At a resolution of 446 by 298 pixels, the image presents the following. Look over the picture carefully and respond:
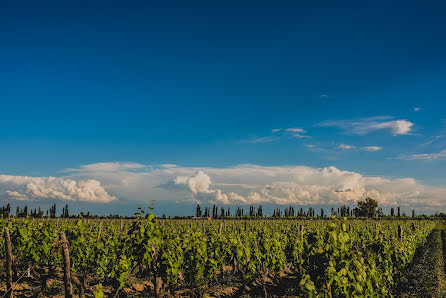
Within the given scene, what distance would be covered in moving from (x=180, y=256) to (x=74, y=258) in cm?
407

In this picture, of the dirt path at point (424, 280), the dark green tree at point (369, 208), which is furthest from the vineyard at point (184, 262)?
the dark green tree at point (369, 208)

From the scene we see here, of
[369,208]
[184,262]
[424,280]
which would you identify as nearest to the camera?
[184,262]

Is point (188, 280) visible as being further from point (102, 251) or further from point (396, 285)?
point (396, 285)

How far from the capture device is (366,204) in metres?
104

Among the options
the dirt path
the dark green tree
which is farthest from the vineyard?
the dark green tree

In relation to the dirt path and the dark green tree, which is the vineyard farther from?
the dark green tree

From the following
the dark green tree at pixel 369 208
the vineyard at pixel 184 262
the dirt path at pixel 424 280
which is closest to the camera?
the vineyard at pixel 184 262

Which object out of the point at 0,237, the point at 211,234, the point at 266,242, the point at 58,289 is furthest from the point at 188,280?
the point at 0,237

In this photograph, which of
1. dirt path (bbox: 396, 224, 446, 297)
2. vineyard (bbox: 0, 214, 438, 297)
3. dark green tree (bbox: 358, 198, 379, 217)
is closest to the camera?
vineyard (bbox: 0, 214, 438, 297)

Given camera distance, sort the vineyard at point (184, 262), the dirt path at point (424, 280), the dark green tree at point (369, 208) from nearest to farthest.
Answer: the vineyard at point (184, 262), the dirt path at point (424, 280), the dark green tree at point (369, 208)

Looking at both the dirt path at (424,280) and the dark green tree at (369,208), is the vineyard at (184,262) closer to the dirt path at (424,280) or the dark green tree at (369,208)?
the dirt path at (424,280)

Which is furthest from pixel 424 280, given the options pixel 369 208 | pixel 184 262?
pixel 369 208

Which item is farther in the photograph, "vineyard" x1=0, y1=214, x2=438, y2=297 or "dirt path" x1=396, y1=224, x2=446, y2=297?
"dirt path" x1=396, y1=224, x2=446, y2=297

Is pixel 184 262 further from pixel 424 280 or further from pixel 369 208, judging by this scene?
pixel 369 208
